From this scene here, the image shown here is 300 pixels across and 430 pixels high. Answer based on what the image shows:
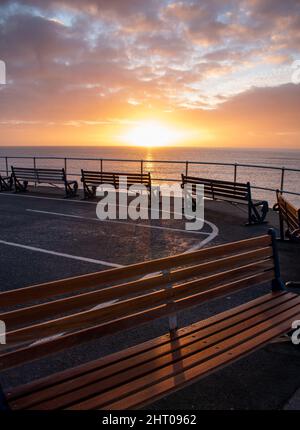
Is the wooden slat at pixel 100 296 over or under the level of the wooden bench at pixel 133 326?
over

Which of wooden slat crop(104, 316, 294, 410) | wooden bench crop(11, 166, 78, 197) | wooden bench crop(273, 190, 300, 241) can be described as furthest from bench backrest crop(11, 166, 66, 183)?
wooden slat crop(104, 316, 294, 410)

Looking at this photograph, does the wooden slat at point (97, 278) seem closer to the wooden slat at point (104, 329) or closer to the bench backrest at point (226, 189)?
A: the wooden slat at point (104, 329)

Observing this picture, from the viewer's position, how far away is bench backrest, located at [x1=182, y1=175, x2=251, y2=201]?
1022 centimetres

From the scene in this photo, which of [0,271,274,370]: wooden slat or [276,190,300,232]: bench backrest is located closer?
[0,271,274,370]: wooden slat

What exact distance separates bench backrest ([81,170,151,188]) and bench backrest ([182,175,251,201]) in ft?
7.19

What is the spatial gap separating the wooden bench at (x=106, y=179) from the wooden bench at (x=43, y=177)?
772mm

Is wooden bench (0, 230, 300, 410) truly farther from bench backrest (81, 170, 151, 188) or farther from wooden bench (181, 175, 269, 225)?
bench backrest (81, 170, 151, 188)

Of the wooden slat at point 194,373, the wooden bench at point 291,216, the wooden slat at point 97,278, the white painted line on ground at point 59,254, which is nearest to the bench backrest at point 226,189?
the wooden bench at point 291,216

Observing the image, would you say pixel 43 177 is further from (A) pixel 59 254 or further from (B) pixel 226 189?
(A) pixel 59 254

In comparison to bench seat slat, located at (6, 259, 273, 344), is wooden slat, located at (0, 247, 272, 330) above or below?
above

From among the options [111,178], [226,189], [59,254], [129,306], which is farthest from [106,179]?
[129,306]

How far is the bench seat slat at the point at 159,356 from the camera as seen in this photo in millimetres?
2441
